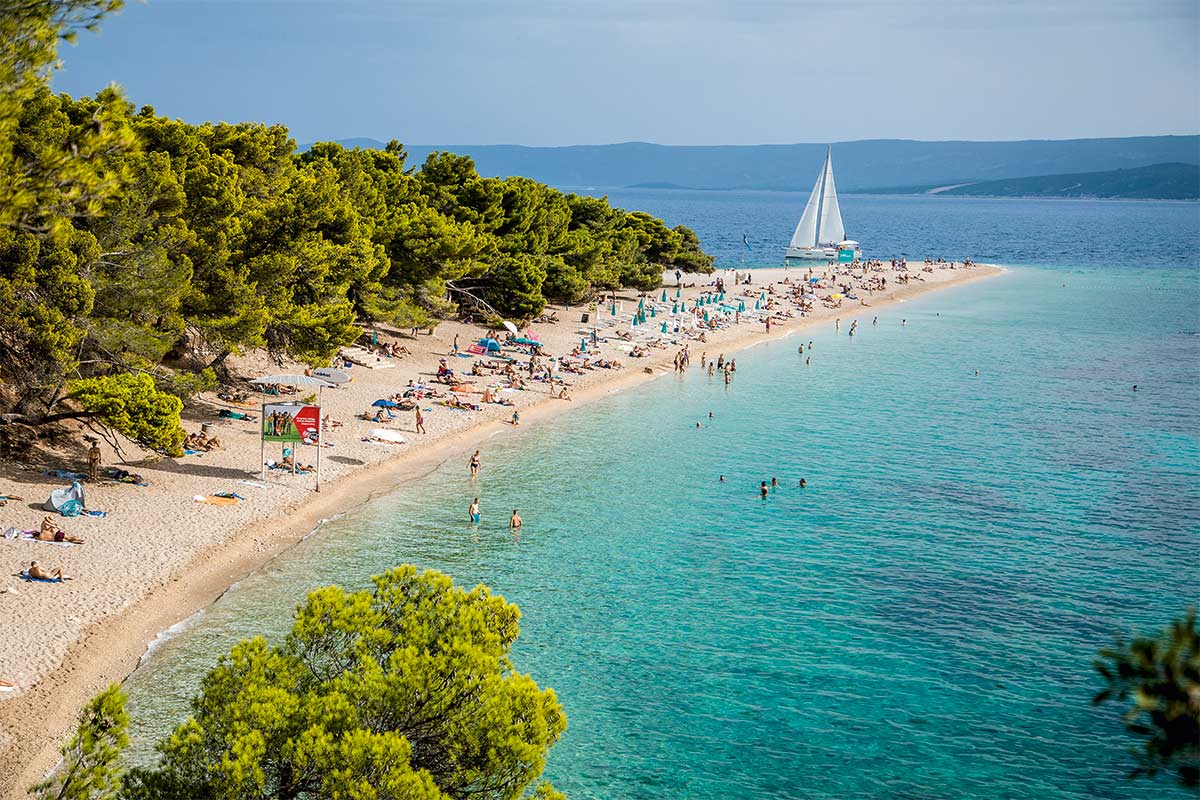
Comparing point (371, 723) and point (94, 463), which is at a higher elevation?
point (371, 723)

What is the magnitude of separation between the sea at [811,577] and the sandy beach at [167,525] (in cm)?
109

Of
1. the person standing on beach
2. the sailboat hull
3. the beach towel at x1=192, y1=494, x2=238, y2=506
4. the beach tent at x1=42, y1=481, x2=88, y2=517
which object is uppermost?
the sailboat hull

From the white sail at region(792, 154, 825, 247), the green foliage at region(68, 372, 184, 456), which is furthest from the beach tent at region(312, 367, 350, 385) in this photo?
the white sail at region(792, 154, 825, 247)

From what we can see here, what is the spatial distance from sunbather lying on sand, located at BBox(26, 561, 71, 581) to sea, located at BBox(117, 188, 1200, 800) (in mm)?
3310

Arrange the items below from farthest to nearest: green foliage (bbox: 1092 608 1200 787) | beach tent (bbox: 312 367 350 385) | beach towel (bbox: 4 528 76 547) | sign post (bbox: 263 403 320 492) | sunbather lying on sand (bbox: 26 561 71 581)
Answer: beach tent (bbox: 312 367 350 385)
sign post (bbox: 263 403 320 492)
beach towel (bbox: 4 528 76 547)
sunbather lying on sand (bbox: 26 561 71 581)
green foliage (bbox: 1092 608 1200 787)

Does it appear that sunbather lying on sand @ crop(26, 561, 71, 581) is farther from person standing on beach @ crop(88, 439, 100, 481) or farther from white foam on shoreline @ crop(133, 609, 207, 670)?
person standing on beach @ crop(88, 439, 100, 481)

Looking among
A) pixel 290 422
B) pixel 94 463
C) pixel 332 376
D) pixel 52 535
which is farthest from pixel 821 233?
pixel 52 535

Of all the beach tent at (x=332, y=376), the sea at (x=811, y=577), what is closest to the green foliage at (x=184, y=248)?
the beach tent at (x=332, y=376)

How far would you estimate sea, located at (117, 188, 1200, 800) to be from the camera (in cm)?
2011

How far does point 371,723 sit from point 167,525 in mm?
17546

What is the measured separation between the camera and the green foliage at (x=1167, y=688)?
4648 mm

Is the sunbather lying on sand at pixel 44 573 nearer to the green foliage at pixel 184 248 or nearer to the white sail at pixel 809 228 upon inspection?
the green foliage at pixel 184 248

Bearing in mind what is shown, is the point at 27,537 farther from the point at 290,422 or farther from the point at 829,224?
the point at 829,224

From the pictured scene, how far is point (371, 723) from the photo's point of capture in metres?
12.7
